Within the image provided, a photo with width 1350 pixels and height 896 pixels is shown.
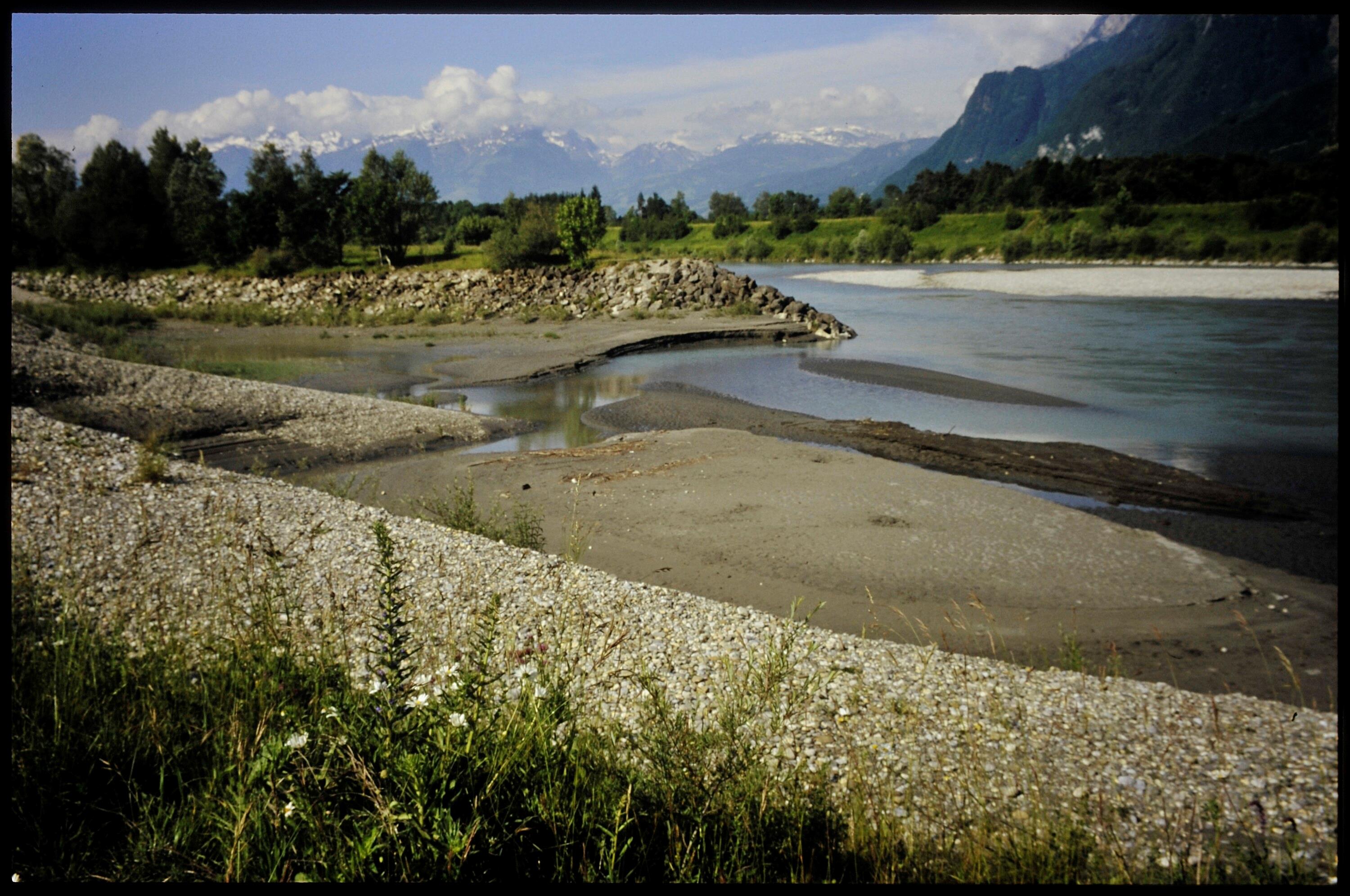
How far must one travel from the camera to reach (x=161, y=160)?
169 feet

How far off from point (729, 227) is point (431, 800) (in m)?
124

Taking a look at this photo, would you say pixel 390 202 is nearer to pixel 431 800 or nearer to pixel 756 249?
pixel 431 800

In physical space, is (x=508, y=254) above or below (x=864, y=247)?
below

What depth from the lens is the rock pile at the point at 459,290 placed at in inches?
1836

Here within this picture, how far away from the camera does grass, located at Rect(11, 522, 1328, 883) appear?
2631mm

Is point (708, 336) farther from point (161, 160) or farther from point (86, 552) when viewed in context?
point (161, 160)

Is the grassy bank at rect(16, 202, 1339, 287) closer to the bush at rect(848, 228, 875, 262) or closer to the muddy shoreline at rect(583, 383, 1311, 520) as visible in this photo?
the bush at rect(848, 228, 875, 262)

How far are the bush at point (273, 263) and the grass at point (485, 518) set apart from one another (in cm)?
4710

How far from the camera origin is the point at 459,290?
5025 centimetres

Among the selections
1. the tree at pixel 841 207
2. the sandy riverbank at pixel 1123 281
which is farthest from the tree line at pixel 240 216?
the tree at pixel 841 207

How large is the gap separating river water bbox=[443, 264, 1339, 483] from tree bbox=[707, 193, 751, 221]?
98557 millimetres

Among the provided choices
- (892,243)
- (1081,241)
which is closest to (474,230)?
(1081,241)

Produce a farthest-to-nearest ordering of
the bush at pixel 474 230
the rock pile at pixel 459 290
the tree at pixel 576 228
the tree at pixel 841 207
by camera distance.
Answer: the tree at pixel 841 207 → the bush at pixel 474 230 → the tree at pixel 576 228 → the rock pile at pixel 459 290

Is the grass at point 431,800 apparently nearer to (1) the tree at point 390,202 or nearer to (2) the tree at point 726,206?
(1) the tree at point 390,202
